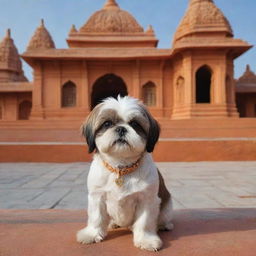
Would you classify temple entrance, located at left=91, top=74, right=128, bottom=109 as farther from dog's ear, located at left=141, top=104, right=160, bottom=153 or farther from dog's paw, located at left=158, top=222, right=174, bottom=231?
dog's ear, located at left=141, top=104, right=160, bottom=153

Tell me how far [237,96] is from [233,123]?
10.3m

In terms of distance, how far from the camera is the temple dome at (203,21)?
16516 millimetres

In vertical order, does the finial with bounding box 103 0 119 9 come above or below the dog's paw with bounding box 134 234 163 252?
above

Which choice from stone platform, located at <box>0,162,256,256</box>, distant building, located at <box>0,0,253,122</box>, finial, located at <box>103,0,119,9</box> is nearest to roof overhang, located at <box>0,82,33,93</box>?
distant building, located at <box>0,0,253,122</box>

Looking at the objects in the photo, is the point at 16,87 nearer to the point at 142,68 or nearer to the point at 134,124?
the point at 142,68

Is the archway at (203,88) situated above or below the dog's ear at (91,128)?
above

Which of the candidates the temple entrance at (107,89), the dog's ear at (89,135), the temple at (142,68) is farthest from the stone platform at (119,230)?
the temple entrance at (107,89)

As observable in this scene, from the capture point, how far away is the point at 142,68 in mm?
16766

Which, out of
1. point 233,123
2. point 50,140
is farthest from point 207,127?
point 50,140

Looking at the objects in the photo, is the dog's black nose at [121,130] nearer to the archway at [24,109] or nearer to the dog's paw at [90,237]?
the dog's paw at [90,237]

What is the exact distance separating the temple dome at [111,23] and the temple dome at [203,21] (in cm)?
328

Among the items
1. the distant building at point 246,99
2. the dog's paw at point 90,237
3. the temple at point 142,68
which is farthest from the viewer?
the distant building at point 246,99

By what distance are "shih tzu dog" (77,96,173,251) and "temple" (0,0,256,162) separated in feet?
36.4

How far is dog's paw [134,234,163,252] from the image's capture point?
5.24 feet
